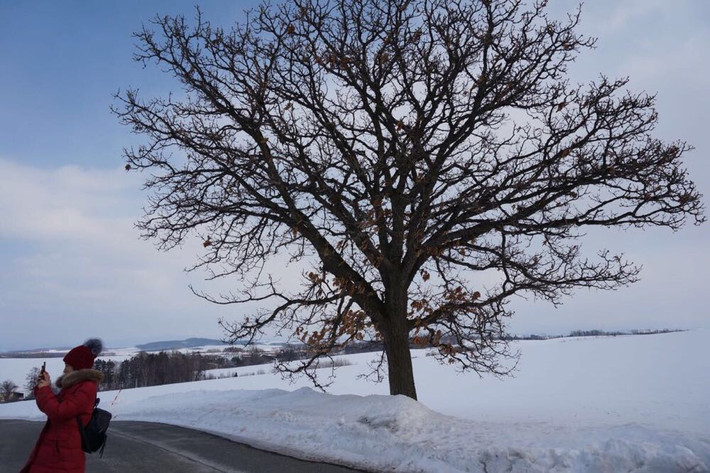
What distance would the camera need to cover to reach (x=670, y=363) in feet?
117

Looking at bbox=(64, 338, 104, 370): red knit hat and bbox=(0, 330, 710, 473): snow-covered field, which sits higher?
bbox=(64, 338, 104, 370): red knit hat

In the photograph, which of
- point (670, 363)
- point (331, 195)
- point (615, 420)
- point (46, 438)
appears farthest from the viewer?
point (670, 363)

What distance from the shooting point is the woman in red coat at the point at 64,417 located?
4258mm

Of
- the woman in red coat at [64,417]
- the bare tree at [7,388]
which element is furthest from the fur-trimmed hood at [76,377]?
the bare tree at [7,388]

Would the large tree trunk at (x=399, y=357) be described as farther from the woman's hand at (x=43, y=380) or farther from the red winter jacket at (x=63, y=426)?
the woman's hand at (x=43, y=380)

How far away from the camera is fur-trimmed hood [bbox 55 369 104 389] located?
176 inches

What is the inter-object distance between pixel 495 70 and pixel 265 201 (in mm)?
5971

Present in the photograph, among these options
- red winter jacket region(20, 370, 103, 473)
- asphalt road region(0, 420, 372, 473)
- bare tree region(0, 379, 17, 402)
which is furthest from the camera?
bare tree region(0, 379, 17, 402)

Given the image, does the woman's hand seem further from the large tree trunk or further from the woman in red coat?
the large tree trunk

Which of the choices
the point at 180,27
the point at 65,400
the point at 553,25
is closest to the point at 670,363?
the point at 553,25

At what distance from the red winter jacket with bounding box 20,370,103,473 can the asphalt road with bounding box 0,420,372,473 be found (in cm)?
339

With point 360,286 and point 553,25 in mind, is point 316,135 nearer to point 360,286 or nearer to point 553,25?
point 360,286

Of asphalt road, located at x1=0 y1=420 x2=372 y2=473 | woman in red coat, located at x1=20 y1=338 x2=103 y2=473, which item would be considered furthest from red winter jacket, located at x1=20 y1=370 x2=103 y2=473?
asphalt road, located at x1=0 y1=420 x2=372 y2=473

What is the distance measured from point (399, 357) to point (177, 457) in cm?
513
